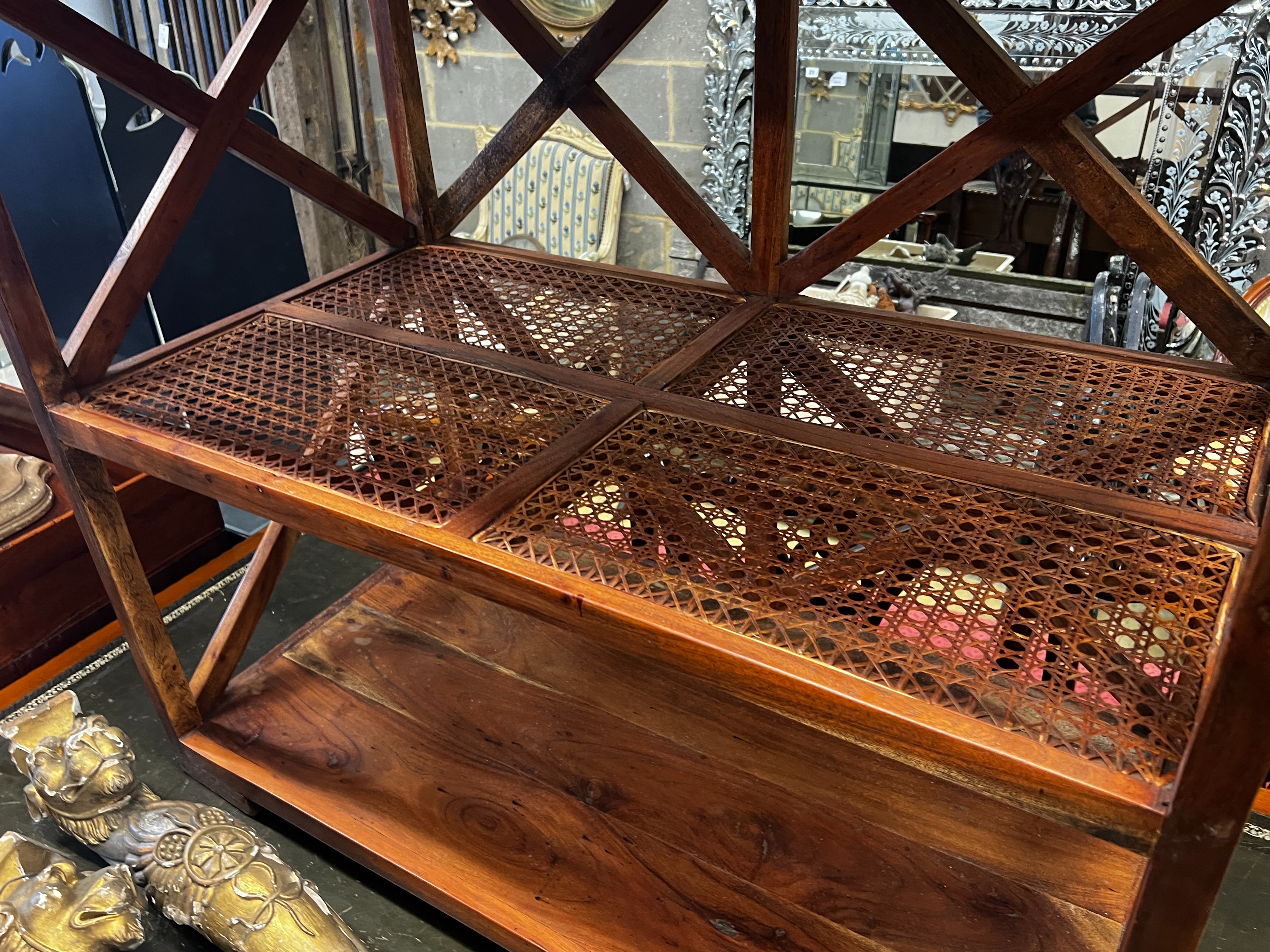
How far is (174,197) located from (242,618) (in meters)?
0.62

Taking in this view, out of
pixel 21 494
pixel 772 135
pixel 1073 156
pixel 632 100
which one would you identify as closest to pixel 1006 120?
pixel 1073 156

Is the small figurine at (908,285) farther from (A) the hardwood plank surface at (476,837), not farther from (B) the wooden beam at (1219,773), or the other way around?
(B) the wooden beam at (1219,773)

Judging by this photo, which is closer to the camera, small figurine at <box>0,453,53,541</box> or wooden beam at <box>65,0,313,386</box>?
wooden beam at <box>65,0,313,386</box>

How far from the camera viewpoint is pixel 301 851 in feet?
4.22

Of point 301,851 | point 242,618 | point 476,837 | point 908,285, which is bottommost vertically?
point 301,851

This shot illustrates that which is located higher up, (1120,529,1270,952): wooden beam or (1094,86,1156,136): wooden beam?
(1094,86,1156,136): wooden beam

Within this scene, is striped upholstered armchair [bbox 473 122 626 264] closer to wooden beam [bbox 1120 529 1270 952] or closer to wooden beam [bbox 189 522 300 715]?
wooden beam [bbox 189 522 300 715]

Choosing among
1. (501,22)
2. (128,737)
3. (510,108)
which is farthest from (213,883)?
(510,108)

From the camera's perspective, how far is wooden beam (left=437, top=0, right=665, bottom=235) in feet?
3.68

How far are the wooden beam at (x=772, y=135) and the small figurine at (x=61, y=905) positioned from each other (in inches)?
41.8

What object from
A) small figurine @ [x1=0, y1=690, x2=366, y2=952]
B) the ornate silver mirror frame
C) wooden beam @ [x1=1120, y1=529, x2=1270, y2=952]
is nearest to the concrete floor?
small figurine @ [x1=0, y1=690, x2=366, y2=952]

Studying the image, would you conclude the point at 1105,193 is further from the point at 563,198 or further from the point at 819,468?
the point at 563,198

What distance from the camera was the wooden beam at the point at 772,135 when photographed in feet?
3.33

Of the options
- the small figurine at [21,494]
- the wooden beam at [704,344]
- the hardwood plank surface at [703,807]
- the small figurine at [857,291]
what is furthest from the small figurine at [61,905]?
the small figurine at [857,291]
